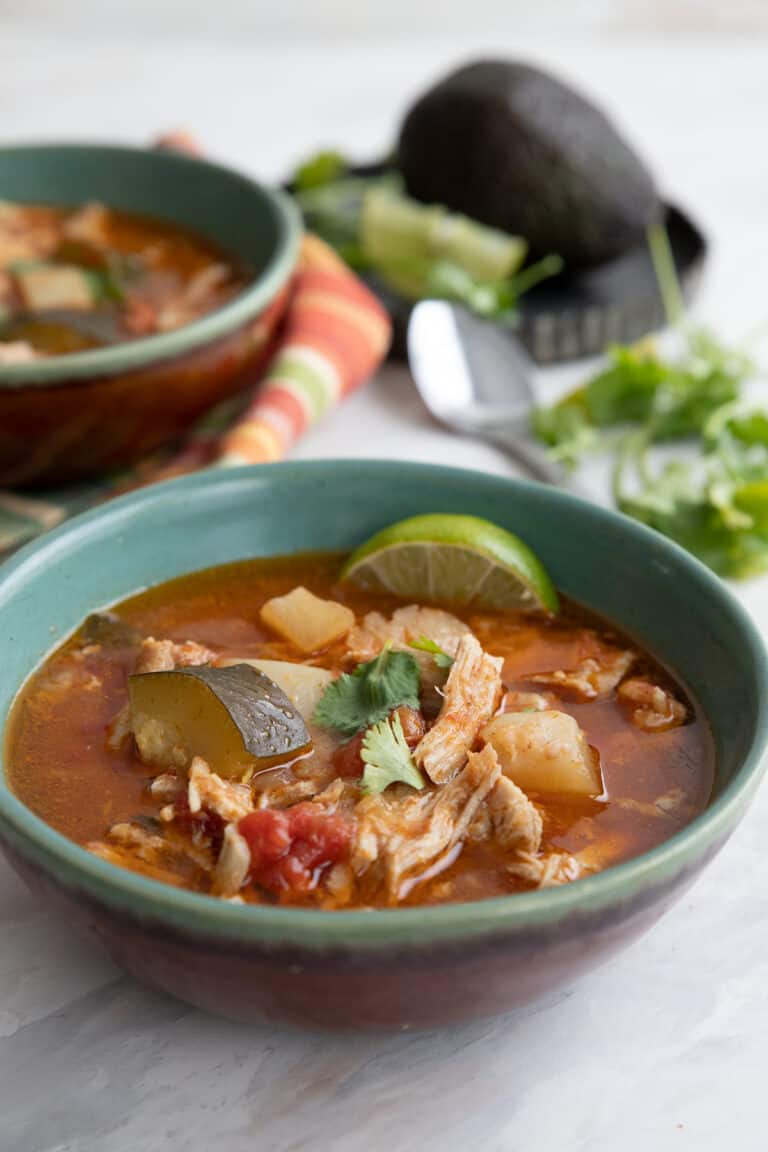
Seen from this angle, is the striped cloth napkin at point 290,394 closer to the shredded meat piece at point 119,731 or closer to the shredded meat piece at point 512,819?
the shredded meat piece at point 119,731

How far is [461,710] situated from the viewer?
2.30 metres

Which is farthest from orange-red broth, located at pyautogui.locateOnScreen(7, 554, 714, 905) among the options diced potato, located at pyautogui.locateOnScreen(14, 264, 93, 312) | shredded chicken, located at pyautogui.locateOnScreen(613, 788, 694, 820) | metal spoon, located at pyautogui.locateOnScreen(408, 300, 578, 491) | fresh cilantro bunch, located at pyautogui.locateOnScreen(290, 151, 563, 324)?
fresh cilantro bunch, located at pyautogui.locateOnScreen(290, 151, 563, 324)

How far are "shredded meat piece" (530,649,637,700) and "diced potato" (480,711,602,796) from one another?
0.19m

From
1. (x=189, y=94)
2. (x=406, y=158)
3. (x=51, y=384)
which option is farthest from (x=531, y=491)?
(x=189, y=94)

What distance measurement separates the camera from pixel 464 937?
5.68 ft

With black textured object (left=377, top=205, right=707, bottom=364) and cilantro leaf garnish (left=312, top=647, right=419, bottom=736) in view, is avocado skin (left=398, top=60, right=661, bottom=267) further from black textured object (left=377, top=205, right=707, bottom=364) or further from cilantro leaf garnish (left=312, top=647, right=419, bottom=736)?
cilantro leaf garnish (left=312, top=647, right=419, bottom=736)

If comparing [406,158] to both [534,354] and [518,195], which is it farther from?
[534,354]

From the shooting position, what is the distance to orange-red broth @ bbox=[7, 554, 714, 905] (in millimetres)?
2131

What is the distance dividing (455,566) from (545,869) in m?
0.75

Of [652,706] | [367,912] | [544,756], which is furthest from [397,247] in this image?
[367,912]

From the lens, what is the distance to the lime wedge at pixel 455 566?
261cm

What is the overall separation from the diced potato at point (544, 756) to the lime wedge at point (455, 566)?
1.34 feet

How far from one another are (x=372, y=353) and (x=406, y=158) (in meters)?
0.89

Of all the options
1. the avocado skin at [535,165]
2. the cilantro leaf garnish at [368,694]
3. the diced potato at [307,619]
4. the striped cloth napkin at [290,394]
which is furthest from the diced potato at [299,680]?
the avocado skin at [535,165]
